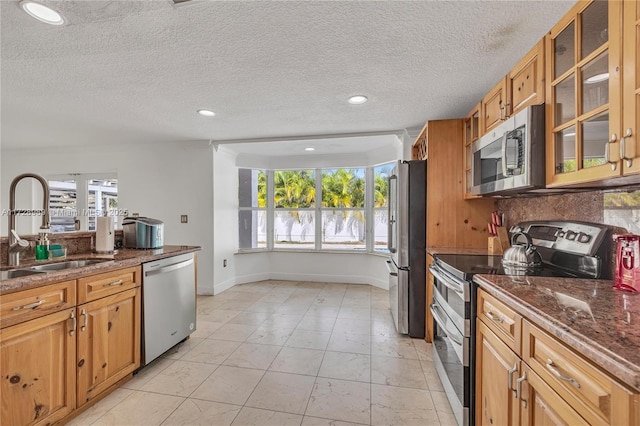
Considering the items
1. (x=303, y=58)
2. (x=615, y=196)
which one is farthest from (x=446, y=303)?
(x=303, y=58)

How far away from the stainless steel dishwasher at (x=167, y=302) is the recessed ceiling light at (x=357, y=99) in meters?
2.14

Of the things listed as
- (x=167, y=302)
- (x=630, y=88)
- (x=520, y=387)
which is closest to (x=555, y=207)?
(x=630, y=88)

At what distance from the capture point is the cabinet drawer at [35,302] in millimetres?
1354

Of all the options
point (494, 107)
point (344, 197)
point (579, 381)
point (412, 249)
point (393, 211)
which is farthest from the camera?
point (344, 197)

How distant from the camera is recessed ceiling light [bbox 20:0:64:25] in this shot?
56.7 inches

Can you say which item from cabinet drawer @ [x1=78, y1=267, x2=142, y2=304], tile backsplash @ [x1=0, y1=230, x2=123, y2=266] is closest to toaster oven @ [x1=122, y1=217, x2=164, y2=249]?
tile backsplash @ [x1=0, y1=230, x2=123, y2=266]

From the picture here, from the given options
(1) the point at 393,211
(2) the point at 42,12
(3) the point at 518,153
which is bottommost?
(1) the point at 393,211

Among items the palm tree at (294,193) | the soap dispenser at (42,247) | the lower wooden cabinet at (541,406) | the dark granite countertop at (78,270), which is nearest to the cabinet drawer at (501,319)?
the lower wooden cabinet at (541,406)

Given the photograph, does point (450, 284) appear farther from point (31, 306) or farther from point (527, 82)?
point (31, 306)

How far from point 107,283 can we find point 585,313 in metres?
2.50

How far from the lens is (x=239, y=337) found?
9.37 ft

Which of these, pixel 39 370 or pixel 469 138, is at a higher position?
pixel 469 138

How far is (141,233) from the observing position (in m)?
2.65

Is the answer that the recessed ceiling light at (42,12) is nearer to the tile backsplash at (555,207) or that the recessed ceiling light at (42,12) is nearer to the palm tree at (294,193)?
the tile backsplash at (555,207)
